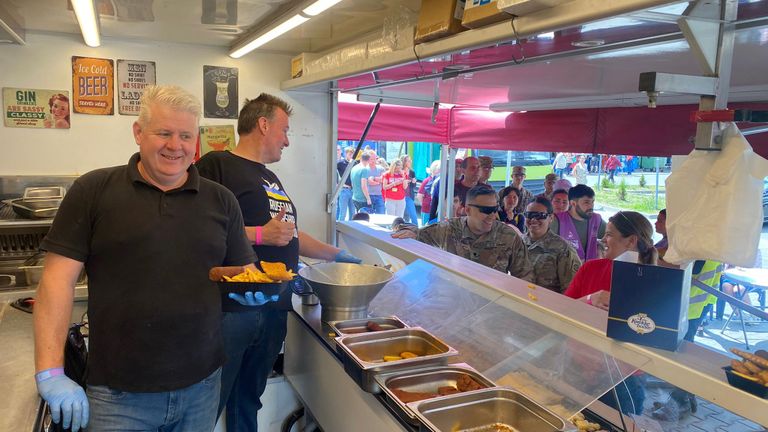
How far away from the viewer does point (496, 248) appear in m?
3.65

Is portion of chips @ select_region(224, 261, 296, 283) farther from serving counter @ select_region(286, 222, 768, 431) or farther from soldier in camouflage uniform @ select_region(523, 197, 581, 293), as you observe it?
soldier in camouflage uniform @ select_region(523, 197, 581, 293)

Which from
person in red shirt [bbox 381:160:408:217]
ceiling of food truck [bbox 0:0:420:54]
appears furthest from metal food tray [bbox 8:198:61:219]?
person in red shirt [bbox 381:160:408:217]

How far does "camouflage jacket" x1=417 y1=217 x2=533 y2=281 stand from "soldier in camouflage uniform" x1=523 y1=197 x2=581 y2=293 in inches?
3.0

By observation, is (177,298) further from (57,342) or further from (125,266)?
(57,342)

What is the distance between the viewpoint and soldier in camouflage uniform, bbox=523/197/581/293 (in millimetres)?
3592

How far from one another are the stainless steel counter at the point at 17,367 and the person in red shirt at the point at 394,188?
7260mm

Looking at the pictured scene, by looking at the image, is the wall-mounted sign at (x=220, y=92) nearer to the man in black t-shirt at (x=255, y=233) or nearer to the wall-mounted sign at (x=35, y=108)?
the wall-mounted sign at (x=35, y=108)

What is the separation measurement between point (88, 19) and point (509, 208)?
440cm

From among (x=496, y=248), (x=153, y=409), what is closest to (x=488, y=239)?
(x=496, y=248)

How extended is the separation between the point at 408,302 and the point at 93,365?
141 centimetres

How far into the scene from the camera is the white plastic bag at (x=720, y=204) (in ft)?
4.31

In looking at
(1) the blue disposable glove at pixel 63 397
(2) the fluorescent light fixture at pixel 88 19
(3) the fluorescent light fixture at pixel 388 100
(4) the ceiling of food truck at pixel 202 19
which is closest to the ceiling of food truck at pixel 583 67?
(3) the fluorescent light fixture at pixel 388 100

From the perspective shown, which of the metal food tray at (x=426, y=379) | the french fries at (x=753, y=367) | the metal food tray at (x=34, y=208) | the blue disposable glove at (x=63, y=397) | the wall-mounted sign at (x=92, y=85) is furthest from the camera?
the wall-mounted sign at (x=92, y=85)

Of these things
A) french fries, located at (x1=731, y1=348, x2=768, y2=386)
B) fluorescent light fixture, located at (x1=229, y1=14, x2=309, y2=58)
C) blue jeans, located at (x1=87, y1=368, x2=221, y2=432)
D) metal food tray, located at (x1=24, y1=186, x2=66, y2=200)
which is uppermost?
fluorescent light fixture, located at (x1=229, y1=14, x2=309, y2=58)
